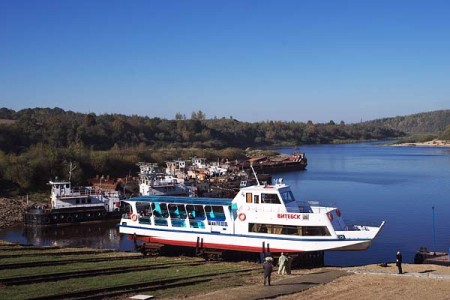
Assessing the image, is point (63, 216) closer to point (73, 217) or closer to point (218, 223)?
point (73, 217)

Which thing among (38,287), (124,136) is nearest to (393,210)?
(38,287)

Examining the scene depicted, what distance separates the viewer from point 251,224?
107ft

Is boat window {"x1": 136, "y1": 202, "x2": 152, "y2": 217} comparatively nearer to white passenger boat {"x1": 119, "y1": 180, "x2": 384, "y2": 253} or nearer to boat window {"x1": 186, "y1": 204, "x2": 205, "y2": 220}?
white passenger boat {"x1": 119, "y1": 180, "x2": 384, "y2": 253}

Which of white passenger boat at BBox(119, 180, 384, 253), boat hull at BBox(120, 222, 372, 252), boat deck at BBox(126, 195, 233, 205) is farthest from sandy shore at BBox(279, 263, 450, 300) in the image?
boat deck at BBox(126, 195, 233, 205)

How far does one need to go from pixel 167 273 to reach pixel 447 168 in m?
96.9

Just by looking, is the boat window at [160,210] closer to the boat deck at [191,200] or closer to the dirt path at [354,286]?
the boat deck at [191,200]

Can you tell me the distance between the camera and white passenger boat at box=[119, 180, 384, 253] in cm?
3034

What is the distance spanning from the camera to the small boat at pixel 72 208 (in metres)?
50.8

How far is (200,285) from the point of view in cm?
2177

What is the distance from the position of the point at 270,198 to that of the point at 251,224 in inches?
76.3

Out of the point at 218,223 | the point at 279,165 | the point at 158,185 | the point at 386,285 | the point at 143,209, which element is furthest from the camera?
the point at 279,165

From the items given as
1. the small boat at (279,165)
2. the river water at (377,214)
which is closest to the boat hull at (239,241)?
the river water at (377,214)

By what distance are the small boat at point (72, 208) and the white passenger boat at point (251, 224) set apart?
15881mm

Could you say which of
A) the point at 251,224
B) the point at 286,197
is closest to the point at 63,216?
the point at 251,224
